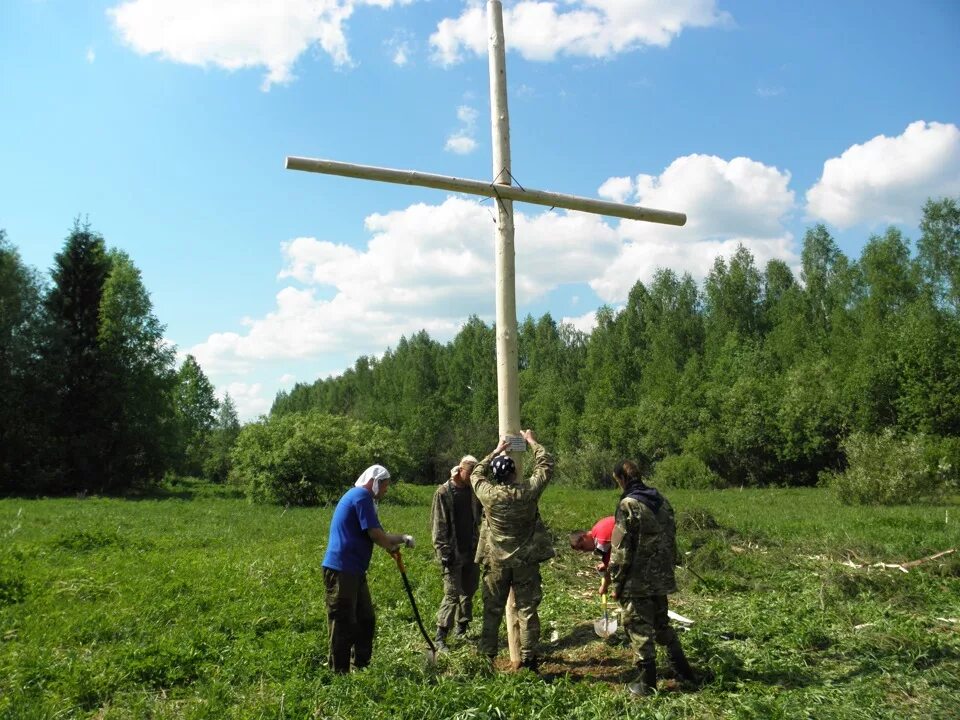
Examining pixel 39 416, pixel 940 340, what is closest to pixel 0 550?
pixel 39 416

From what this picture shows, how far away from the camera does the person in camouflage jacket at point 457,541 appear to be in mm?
8227

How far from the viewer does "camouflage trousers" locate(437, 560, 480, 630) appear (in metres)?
8.11

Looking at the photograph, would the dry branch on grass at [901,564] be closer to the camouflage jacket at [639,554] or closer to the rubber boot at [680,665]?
the rubber boot at [680,665]

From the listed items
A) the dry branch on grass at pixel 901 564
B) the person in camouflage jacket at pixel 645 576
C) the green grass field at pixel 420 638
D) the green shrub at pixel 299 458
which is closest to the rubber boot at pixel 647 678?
the person in camouflage jacket at pixel 645 576

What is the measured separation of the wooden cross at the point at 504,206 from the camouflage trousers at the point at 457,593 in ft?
4.26

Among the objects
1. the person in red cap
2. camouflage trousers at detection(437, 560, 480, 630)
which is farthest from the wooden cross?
camouflage trousers at detection(437, 560, 480, 630)

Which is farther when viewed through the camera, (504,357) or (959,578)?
(959,578)

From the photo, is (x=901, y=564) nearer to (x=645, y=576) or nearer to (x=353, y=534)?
(x=645, y=576)

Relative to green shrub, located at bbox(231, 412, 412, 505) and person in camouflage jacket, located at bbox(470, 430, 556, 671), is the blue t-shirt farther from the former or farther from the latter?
green shrub, located at bbox(231, 412, 412, 505)

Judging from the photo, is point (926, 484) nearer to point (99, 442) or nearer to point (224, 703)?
point (224, 703)

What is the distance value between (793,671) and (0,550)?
11748 mm

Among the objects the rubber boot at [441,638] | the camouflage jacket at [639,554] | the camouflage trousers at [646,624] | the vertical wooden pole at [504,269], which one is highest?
the vertical wooden pole at [504,269]

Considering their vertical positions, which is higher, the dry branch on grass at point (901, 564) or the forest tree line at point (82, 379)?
the forest tree line at point (82, 379)

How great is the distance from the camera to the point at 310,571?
11117mm
